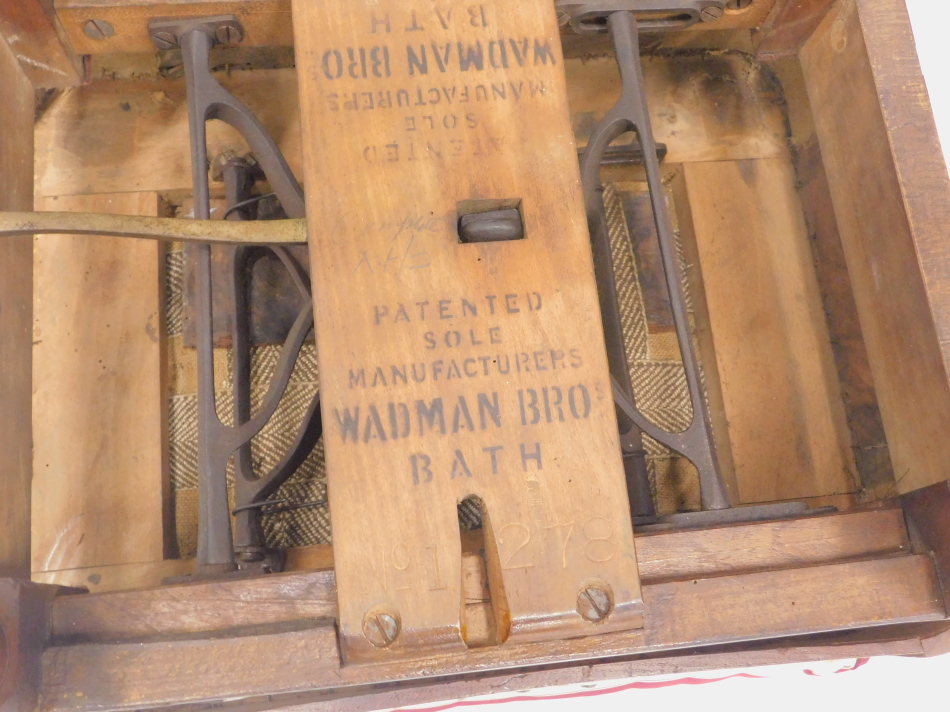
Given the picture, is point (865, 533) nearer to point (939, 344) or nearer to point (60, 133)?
point (939, 344)

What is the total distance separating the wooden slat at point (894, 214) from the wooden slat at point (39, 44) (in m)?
0.96

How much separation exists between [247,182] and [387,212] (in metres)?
0.40

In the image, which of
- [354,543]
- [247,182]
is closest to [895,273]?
[354,543]

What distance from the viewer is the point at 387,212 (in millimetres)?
962

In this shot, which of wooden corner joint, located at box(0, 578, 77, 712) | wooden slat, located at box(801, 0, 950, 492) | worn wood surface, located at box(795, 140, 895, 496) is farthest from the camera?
worn wood surface, located at box(795, 140, 895, 496)

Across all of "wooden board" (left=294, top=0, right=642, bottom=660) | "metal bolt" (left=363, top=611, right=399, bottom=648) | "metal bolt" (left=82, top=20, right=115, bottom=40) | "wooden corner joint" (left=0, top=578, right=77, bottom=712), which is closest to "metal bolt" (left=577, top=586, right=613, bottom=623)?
"wooden board" (left=294, top=0, right=642, bottom=660)

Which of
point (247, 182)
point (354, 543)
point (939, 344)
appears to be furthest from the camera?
point (247, 182)

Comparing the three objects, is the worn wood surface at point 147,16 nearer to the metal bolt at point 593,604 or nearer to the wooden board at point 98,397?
the wooden board at point 98,397

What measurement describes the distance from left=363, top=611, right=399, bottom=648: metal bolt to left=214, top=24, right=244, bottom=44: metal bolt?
725 millimetres

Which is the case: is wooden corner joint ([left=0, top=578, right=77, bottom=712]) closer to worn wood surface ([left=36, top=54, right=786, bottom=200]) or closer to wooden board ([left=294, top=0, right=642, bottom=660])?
wooden board ([left=294, top=0, right=642, bottom=660])

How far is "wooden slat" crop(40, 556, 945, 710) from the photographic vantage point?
2.97 feet

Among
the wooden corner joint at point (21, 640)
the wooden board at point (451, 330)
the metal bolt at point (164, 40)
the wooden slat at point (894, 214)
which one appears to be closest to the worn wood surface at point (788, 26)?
the wooden slat at point (894, 214)

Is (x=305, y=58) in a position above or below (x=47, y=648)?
above

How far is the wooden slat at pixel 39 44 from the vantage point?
1082 mm
